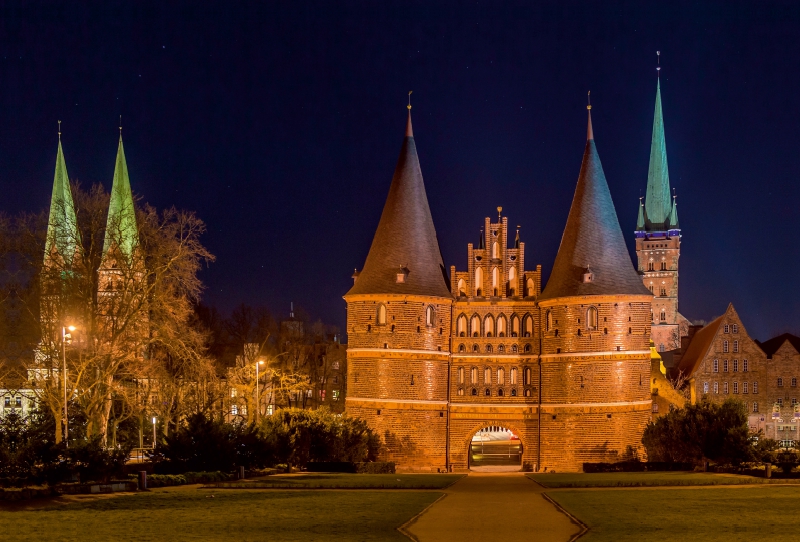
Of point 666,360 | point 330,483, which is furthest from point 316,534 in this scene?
point 666,360

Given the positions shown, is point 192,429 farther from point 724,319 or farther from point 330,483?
point 724,319

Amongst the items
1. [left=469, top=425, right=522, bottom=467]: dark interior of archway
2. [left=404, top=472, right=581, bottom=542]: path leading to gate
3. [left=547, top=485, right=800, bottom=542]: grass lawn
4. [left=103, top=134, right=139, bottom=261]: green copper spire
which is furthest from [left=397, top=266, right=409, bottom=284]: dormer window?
[left=547, top=485, right=800, bottom=542]: grass lawn

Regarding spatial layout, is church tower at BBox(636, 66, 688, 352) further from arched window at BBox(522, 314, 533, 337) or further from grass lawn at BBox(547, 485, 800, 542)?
grass lawn at BBox(547, 485, 800, 542)

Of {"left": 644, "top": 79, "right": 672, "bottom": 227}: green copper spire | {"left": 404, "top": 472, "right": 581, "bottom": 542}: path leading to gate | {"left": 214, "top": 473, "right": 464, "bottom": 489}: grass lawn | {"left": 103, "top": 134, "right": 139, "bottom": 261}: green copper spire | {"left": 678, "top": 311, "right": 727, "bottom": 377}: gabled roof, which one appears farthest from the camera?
{"left": 644, "top": 79, "right": 672, "bottom": 227}: green copper spire

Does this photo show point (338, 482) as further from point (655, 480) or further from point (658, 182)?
point (658, 182)

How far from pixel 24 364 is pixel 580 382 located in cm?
2762

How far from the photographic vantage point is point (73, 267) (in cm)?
4522

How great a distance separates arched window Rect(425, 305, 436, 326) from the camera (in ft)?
191

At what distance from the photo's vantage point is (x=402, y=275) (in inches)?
2269

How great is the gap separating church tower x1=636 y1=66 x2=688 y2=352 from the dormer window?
308 ft

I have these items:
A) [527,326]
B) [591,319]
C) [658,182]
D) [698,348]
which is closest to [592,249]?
[591,319]

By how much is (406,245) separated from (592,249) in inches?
396

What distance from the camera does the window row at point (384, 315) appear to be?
57500 millimetres

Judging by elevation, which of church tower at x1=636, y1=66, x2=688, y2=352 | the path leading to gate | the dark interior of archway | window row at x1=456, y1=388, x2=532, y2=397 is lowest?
the dark interior of archway
